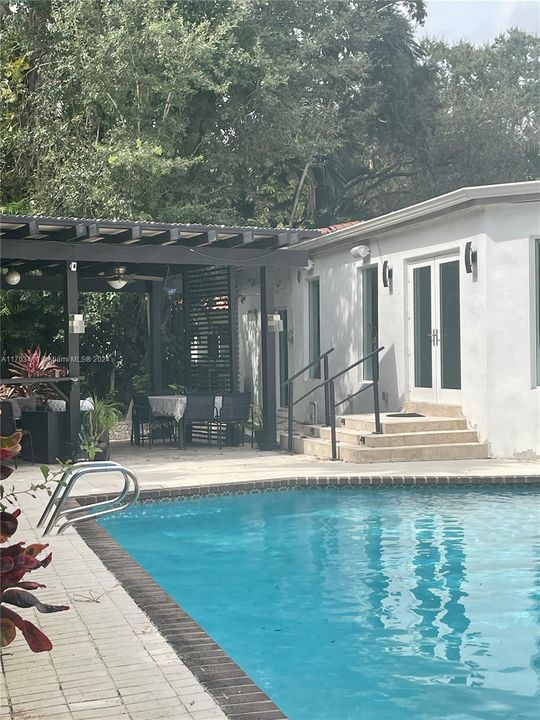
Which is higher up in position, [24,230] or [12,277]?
[24,230]

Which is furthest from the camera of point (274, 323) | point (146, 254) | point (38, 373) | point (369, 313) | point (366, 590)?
point (369, 313)

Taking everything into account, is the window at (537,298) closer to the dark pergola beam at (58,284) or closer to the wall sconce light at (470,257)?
the wall sconce light at (470,257)

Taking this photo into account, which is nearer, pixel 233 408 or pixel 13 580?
pixel 13 580

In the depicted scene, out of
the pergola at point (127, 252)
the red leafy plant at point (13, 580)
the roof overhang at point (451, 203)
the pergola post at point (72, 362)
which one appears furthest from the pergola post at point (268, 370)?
the red leafy plant at point (13, 580)

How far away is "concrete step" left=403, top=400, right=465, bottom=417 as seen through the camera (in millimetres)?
12062

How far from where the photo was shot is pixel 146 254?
41.1 feet

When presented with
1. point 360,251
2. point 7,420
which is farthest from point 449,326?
point 7,420

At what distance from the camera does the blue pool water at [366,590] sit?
453 centimetres

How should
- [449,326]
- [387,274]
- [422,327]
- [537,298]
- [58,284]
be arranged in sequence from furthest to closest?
[58,284] → [387,274] → [422,327] → [449,326] → [537,298]

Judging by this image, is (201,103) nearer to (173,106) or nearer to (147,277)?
(173,106)

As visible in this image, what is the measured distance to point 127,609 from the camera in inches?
191

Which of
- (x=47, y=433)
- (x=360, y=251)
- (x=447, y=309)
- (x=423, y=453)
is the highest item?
(x=360, y=251)

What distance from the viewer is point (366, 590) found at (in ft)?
20.7

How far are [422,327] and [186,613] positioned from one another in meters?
8.77
